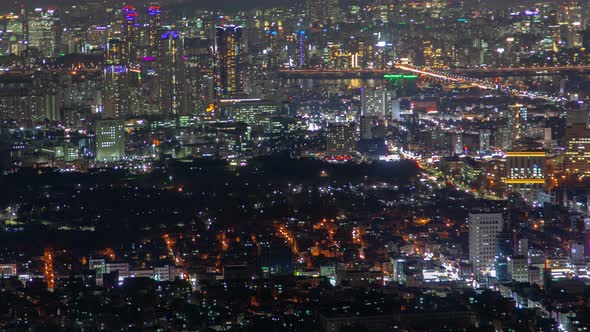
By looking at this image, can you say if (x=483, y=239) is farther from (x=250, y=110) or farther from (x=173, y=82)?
(x=173, y=82)

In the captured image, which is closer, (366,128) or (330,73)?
(366,128)

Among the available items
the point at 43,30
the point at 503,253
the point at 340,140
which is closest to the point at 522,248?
the point at 503,253

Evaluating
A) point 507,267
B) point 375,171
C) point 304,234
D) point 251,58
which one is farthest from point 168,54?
point 507,267

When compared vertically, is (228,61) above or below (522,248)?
below

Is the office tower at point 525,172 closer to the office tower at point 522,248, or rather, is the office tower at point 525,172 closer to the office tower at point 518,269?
the office tower at point 522,248

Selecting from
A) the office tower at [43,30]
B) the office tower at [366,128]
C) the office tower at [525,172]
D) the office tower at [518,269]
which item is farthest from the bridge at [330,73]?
the office tower at [518,269]

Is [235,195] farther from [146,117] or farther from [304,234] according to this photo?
[146,117]
